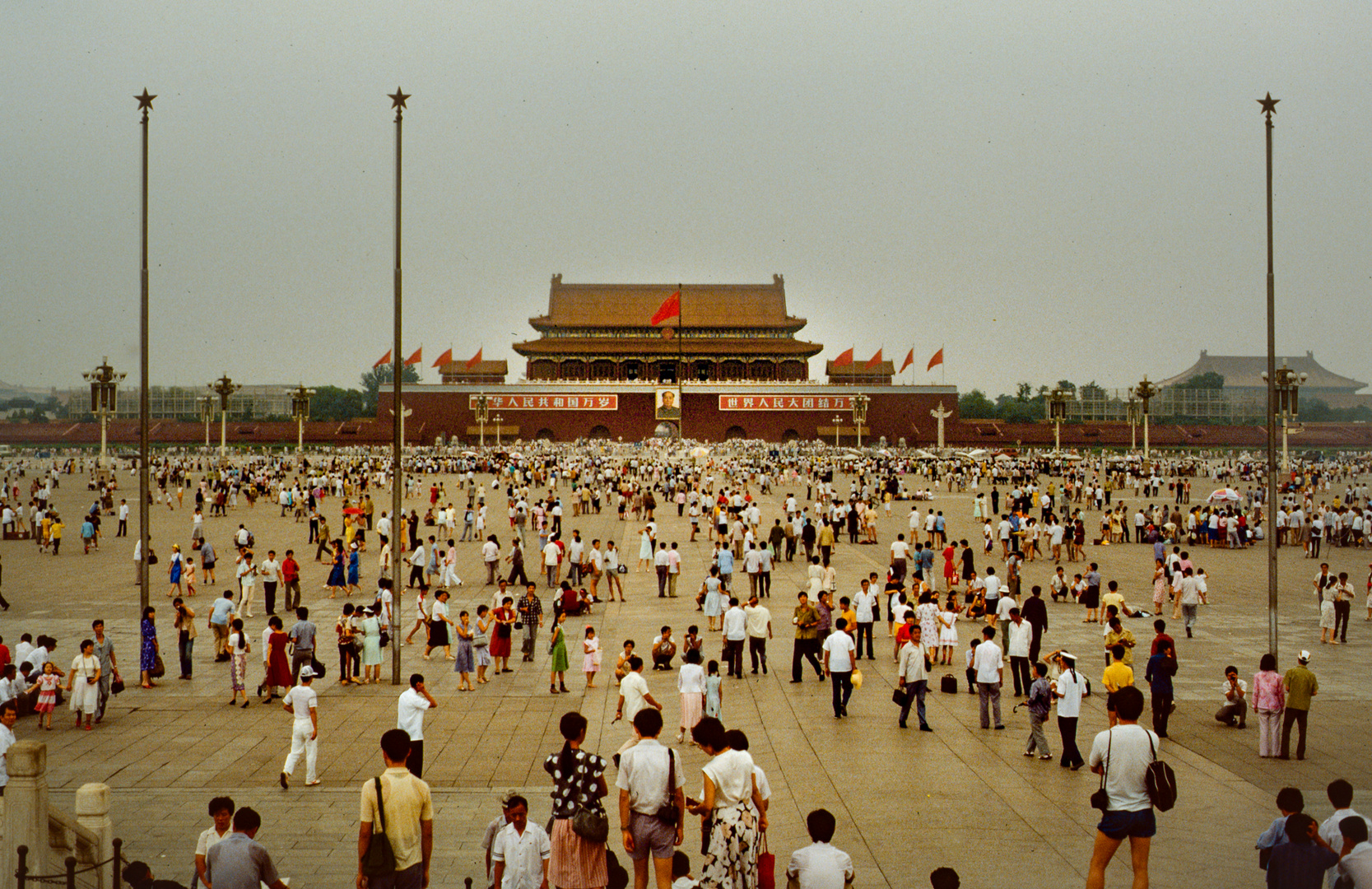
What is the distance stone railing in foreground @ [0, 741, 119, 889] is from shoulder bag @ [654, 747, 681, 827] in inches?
117

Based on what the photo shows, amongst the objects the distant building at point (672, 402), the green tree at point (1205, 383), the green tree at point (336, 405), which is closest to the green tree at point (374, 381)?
the green tree at point (336, 405)

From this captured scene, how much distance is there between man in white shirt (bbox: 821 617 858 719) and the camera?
11.2 metres

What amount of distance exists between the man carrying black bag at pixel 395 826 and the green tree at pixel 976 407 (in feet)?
390

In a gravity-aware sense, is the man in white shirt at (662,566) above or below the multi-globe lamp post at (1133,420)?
below

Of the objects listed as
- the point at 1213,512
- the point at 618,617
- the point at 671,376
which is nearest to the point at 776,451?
the point at 671,376

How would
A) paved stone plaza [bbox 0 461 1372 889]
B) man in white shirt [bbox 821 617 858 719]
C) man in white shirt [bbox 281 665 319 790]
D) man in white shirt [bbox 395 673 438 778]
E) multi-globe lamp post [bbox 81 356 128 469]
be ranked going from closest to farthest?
paved stone plaza [bbox 0 461 1372 889] < man in white shirt [bbox 395 673 438 778] < man in white shirt [bbox 281 665 319 790] < man in white shirt [bbox 821 617 858 719] < multi-globe lamp post [bbox 81 356 128 469]

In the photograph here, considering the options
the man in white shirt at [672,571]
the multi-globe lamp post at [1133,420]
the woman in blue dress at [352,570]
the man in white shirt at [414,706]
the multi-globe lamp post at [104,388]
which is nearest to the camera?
the man in white shirt at [414,706]

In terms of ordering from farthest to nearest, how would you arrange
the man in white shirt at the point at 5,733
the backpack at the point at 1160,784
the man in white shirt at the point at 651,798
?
1. the man in white shirt at the point at 5,733
2. the backpack at the point at 1160,784
3. the man in white shirt at the point at 651,798

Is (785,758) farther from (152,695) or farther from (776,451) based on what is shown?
(776,451)

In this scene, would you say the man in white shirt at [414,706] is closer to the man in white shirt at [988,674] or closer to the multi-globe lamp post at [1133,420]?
the man in white shirt at [988,674]

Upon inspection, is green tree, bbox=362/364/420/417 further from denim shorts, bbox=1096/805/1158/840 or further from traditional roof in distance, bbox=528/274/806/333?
denim shorts, bbox=1096/805/1158/840

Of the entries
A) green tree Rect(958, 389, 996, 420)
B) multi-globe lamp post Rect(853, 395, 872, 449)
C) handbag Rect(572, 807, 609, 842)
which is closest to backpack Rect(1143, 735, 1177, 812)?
handbag Rect(572, 807, 609, 842)

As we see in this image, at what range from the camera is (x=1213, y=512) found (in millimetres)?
28688

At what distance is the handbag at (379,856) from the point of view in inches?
215
